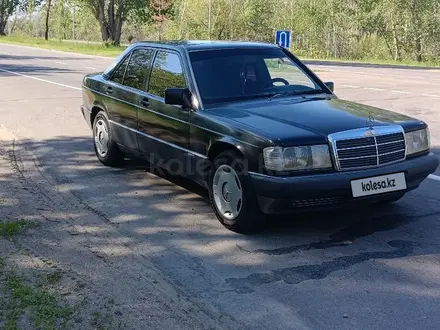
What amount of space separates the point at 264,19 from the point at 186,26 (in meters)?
7.99

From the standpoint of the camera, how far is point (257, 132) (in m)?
4.84

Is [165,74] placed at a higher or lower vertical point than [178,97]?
higher

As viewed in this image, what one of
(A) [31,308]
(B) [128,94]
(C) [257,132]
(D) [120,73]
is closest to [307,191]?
(C) [257,132]

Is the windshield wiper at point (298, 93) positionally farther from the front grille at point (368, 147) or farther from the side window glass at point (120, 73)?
the side window glass at point (120, 73)

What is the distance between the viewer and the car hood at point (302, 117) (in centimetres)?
480

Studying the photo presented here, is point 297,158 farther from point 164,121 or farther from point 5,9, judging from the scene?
point 5,9

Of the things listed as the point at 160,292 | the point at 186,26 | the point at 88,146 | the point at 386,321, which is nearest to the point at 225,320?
the point at 160,292

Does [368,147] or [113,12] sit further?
[113,12]

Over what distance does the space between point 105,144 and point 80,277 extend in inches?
142

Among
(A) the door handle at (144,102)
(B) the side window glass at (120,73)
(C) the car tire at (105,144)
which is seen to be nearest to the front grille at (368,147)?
(A) the door handle at (144,102)

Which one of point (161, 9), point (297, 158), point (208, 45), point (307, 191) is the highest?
point (161, 9)

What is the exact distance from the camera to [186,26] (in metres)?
53.8

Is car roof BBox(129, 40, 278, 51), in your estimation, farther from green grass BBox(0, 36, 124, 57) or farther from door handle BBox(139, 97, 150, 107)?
green grass BBox(0, 36, 124, 57)

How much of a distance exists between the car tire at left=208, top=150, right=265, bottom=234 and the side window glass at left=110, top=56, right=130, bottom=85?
2.41 meters
